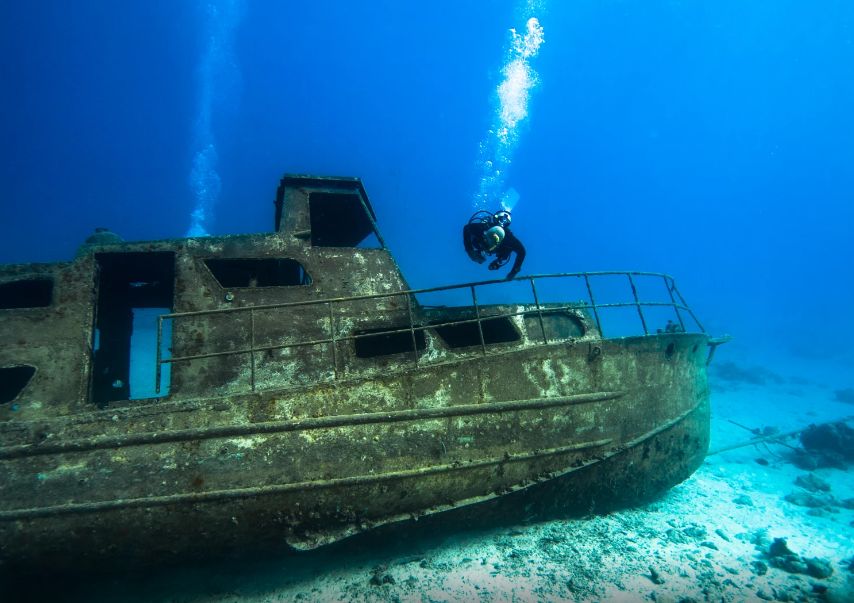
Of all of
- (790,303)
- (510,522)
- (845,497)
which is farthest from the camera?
(790,303)

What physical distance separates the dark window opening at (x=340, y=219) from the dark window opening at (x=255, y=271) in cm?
109

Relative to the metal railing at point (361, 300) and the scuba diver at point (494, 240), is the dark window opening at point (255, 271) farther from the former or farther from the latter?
the scuba diver at point (494, 240)

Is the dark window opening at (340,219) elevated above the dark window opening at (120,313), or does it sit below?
above

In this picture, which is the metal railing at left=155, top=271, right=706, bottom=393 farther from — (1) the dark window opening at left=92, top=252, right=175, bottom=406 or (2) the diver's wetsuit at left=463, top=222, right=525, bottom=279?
(1) the dark window opening at left=92, top=252, right=175, bottom=406

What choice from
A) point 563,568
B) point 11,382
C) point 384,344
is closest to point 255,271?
point 384,344

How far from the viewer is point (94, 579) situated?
4.11 meters

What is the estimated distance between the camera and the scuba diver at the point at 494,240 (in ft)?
19.6

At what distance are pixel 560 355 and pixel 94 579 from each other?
5966 mm

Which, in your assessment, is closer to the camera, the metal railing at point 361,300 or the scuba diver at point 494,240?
the metal railing at point 361,300

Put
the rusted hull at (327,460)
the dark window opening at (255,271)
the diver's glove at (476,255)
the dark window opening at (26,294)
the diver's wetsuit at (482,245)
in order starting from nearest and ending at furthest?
the rusted hull at (327,460), the dark window opening at (26,294), the dark window opening at (255,271), the diver's wetsuit at (482,245), the diver's glove at (476,255)

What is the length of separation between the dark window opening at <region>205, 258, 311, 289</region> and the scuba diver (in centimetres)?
277

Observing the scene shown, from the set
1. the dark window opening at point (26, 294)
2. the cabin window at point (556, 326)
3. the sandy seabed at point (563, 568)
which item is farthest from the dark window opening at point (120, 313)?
the cabin window at point (556, 326)

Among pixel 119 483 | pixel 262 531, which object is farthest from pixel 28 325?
pixel 262 531

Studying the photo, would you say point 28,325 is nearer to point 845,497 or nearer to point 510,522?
point 510,522
